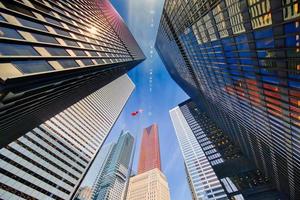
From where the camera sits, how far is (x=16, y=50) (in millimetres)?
11609

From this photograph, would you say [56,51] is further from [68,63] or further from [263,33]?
[263,33]

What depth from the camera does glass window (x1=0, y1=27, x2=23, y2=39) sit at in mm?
11031

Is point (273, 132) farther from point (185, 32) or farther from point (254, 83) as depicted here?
point (185, 32)

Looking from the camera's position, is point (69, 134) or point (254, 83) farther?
point (69, 134)

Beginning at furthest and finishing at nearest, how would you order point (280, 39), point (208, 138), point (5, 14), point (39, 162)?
1. point (208, 138)
2. point (39, 162)
3. point (280, 39)
4. point (5, 14)

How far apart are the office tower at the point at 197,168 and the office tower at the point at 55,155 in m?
58.6

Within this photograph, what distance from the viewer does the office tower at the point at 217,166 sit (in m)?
75.1

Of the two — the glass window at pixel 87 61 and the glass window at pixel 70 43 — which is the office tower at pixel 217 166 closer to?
the glass window at pixel 87 61

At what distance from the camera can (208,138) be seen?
114m

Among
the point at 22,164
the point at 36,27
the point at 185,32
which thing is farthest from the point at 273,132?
the point at 22,164

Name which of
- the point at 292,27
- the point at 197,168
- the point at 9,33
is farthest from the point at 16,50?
the point at 197,168

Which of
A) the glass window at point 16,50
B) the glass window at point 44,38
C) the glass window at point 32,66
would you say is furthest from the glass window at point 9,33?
the glass window at point 44,38

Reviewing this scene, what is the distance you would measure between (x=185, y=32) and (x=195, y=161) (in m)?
91.6

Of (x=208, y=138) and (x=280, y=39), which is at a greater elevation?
(x=280, y=39)
